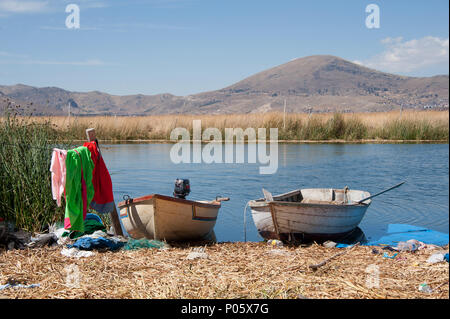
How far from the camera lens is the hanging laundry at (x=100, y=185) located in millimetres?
6953

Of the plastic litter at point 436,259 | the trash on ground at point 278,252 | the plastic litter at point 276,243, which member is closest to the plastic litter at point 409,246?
the plastic litter at point 436,259

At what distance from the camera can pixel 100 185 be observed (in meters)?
7.04

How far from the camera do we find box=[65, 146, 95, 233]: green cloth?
6473 millimetres

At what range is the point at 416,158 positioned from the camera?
63.5 feet

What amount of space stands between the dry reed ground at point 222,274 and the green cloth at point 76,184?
0.47m

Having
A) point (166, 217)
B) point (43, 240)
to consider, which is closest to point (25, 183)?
point (43, 240)

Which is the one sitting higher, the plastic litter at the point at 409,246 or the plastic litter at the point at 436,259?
the plastic litter at the point at 436,259

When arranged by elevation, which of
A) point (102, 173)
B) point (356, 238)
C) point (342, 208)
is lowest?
point (356, 238)

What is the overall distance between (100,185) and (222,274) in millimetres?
2602

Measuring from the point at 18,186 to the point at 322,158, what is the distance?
14.4 meters

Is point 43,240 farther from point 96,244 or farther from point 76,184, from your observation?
point 76,184

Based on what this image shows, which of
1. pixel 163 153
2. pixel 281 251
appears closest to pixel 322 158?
pixel 163 153

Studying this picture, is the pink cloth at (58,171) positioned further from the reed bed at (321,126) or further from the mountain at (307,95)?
the mountain at (307,95)
